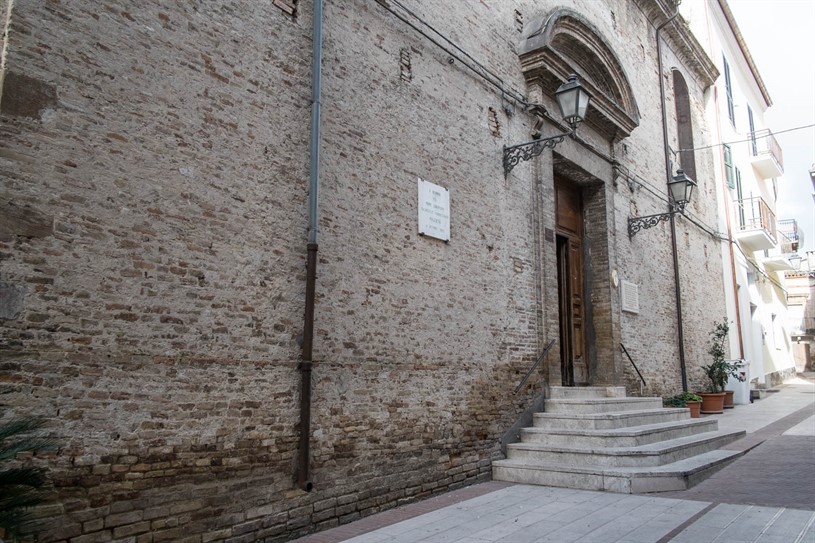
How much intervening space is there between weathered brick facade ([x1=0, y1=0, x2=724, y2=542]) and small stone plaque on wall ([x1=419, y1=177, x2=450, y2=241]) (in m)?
0.14

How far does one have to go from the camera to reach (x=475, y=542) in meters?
4.57

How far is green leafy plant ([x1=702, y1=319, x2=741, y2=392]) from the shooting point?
13828 mm

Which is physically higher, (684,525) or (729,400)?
(729,400)

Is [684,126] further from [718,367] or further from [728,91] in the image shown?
[718,367]

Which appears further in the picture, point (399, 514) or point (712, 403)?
point (712, 403)

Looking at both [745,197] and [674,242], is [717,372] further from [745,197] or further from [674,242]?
[745,197]

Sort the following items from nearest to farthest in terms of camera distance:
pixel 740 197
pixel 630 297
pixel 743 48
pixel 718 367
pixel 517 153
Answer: pixel 517 153 → pixel 630 297 → pixel 718 367 → pixel 740 197 → pixel 743 48

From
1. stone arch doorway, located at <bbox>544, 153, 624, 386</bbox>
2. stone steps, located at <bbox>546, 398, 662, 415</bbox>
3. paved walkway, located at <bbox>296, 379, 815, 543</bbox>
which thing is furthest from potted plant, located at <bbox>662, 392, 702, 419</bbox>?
paved walkway, located at <bbox>296, 379, 815, 543</bbox>

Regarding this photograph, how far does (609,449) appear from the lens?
6.77 meters

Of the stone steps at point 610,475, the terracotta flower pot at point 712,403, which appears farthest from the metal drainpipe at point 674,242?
the stone steps at point 610,475

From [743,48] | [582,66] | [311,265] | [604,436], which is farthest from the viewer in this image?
[743,48]

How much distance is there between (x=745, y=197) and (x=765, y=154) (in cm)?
322

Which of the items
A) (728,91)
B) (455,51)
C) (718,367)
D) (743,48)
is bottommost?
(718,367)

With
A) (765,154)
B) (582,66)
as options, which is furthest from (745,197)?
(582,66)
